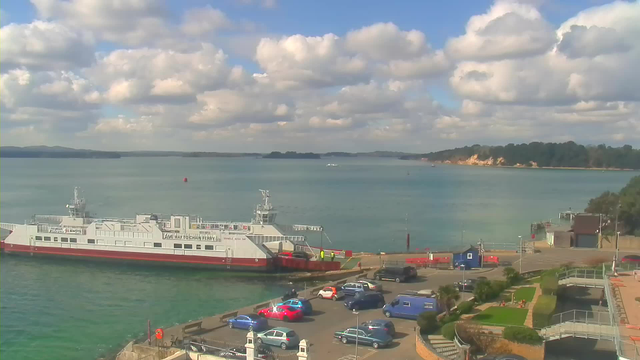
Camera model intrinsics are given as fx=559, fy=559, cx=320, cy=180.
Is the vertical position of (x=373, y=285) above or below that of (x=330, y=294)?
above

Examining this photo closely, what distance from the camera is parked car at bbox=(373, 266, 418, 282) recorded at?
105 ft

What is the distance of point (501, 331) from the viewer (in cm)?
1942

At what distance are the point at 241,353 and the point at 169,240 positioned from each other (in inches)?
1137

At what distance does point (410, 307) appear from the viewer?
2373 cm

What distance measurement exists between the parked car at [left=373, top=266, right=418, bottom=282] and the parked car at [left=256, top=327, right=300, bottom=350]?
42.0 ft

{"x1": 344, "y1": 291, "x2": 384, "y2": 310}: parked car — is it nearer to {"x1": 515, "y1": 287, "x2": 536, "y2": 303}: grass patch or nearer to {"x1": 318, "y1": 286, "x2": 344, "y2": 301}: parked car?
{"x1": 318, "y1": 286, "x2": 344, "y2": 301}: parked car

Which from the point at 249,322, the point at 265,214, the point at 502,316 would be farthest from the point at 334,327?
the point at 265,214

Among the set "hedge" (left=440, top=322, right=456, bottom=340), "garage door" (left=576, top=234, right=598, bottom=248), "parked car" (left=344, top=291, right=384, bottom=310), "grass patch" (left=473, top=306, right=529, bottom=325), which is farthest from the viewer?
"garage door" (left=576, top=234, right=598, bottom=248)

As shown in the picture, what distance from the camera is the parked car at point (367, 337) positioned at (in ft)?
64.7

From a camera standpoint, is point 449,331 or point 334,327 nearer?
point 449,331

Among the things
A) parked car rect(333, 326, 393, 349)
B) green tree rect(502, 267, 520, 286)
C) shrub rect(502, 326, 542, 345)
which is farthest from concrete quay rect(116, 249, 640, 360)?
shrub rect(502, 326, 542, 345)

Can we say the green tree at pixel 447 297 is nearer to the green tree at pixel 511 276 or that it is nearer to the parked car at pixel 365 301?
the parked car at pixel 365 301

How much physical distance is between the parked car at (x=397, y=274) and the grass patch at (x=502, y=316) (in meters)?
8.38

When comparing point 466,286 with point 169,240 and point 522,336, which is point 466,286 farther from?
point 169,240
